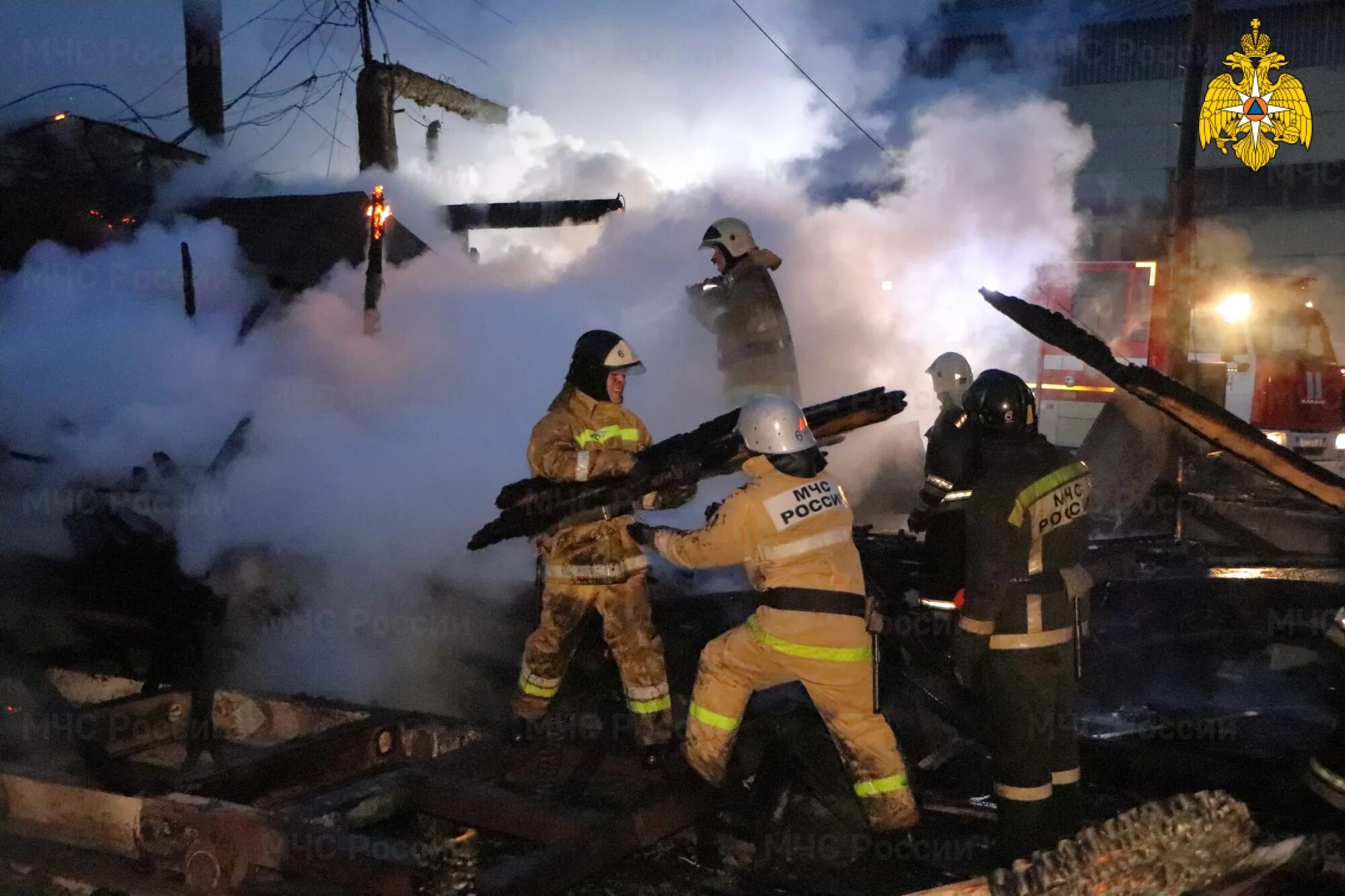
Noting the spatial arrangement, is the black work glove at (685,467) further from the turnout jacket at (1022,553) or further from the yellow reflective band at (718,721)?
the turnout jacket at (1022,553)

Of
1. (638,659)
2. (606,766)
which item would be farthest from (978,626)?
(606,766)

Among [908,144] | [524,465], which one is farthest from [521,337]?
[908,144]

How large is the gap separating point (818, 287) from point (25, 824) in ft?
29.7

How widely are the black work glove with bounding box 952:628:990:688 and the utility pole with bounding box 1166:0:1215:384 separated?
8.74 m

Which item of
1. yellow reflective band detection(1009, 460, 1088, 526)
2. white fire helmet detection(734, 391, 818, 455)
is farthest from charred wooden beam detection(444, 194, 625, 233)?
yellow reflective band detection(1009, 460, 1088, 526)

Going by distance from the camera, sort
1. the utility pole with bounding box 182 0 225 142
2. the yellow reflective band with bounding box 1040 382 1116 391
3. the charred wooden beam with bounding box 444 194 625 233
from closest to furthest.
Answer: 1. the yellow reflective band with bounding box 1040 382 1116 391
2. the charred wooden beam with bounding box 444 194 625 233
3. the utility pole with bounding box 182 0 225 142

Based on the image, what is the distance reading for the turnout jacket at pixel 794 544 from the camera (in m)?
4.05

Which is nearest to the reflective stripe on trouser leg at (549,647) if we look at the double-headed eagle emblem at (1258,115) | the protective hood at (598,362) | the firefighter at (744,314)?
the protective hood at (598,362)

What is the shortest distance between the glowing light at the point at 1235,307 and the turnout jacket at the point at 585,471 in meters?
11.5

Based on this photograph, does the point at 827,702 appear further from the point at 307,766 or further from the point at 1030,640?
the point at 307,766

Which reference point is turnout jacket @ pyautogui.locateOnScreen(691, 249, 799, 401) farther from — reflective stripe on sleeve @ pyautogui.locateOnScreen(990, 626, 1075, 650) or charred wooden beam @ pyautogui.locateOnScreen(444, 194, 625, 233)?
charred wooden beam @ pyautogui.locateOnScreen(444, 194, 625, 233)

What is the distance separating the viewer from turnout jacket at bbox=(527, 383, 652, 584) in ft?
15.6

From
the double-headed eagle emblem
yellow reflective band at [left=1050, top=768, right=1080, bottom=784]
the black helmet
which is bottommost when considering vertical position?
yellow reflective band at [left=1050, top=768, right=1080, bottom=784]

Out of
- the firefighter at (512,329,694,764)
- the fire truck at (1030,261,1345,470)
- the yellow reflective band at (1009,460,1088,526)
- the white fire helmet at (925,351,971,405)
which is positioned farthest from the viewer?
the fire truck at (1030,261,1345,470)
